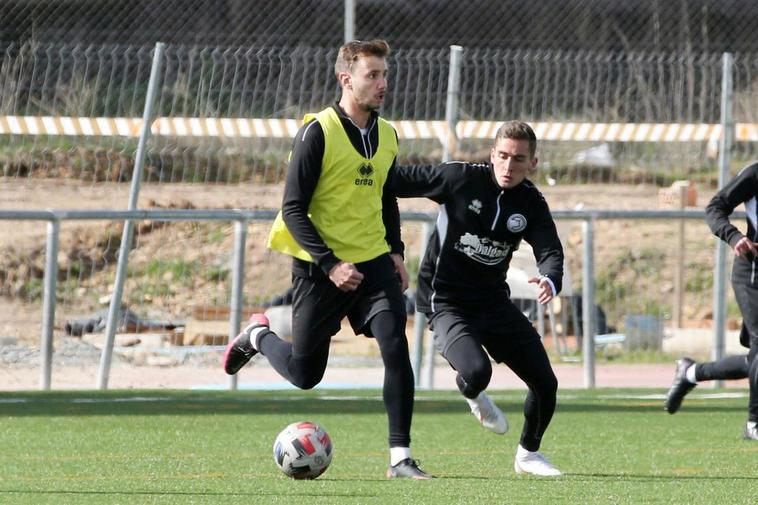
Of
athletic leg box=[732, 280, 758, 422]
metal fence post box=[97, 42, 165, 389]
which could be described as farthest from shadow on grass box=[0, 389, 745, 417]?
athletic leg box=[732, 280, 758, 422]

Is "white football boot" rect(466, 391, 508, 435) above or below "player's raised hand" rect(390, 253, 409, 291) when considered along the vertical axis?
below

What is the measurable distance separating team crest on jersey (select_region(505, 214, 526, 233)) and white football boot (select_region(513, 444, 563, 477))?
39.6 inches

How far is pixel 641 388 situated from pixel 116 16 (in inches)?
285

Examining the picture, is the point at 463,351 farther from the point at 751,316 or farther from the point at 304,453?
the point at 751,316

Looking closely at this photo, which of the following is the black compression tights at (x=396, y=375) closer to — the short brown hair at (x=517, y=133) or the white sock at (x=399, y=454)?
the white sock at (x=399, y=454)

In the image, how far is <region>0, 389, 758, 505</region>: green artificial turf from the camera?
6426mm

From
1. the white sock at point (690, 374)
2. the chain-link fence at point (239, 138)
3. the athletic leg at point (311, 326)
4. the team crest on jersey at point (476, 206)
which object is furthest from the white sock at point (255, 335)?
the chain-link fence at point (239, 138)

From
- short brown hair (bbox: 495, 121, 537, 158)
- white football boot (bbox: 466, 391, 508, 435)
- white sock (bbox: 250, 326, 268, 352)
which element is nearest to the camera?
short brown hair (bbox: 495, 121, 537, 158)

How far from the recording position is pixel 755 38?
69.6ft

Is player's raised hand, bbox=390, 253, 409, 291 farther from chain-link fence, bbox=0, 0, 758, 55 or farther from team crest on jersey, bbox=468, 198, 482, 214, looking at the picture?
chain-link fence, bbox=0, 0, 758, 55

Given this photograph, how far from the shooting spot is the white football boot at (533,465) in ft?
23.6

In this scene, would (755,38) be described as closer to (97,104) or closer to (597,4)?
(597,4)

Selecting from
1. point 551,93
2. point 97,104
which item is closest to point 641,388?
point 551,93

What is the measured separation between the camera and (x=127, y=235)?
41.3ft
